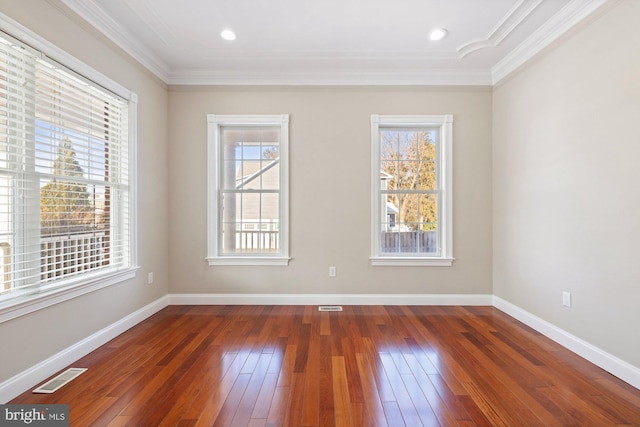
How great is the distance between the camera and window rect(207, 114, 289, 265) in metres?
3.84

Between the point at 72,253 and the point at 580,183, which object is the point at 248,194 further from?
the point at 580,183

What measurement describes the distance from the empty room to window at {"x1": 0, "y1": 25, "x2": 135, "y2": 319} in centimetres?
2

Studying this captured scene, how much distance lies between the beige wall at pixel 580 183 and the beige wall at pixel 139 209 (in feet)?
13.2

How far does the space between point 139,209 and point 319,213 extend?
1967mm

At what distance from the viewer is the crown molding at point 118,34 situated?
2401 mm

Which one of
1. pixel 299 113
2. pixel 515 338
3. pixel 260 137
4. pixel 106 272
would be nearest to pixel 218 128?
pixel 260 137

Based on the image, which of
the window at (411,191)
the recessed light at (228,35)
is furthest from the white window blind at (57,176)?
the window at (411,191)

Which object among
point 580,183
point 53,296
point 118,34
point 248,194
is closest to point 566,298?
point 580,183

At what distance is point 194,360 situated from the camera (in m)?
2.40

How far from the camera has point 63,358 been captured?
2.27 m

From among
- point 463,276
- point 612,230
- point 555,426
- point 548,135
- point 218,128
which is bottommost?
point 555,426

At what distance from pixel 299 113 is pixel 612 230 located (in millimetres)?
3134

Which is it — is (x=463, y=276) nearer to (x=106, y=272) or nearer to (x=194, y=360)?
(x=194, y=360)

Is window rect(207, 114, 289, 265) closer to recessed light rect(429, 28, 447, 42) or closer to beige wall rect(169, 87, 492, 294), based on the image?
beige wall rect(169, 87, 492, 294)
